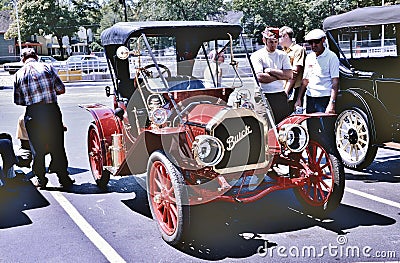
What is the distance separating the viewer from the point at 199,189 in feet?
15.1

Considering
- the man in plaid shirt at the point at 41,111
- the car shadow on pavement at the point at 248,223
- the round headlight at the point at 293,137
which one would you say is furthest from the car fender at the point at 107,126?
the round headlight at the point at 293,137

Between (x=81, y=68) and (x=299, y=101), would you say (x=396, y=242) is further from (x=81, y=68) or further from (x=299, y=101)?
(x=81, y=68)

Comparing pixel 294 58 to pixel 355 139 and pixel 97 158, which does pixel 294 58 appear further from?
pixel 97 158

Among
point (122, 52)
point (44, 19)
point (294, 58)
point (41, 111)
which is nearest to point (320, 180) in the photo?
point (122, 52)

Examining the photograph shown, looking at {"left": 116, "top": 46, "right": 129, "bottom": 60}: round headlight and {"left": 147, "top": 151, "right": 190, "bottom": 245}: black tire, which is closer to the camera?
{"left": 147, "top": 151, "right": 190, "bottom": 245}: black tire

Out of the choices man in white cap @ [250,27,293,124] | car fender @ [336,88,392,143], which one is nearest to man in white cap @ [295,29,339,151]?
man in white cap @ [250,27,293,124]

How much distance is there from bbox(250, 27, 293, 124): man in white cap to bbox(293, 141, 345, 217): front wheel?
1.21m

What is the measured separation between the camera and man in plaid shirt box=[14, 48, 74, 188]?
20.6ft

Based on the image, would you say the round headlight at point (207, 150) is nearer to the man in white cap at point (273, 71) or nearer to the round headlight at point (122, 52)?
the round headlight at point (122, 52)

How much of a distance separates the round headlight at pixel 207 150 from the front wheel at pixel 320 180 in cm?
106

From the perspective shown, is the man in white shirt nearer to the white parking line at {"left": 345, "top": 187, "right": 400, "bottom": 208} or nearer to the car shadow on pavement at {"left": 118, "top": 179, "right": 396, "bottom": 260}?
the white parking line at {"left": 345, "top": 187, "right": 400, "bottom": 208}

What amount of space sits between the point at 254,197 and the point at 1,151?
345cm

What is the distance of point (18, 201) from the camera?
6.12 meters

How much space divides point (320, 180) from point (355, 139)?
239cm
